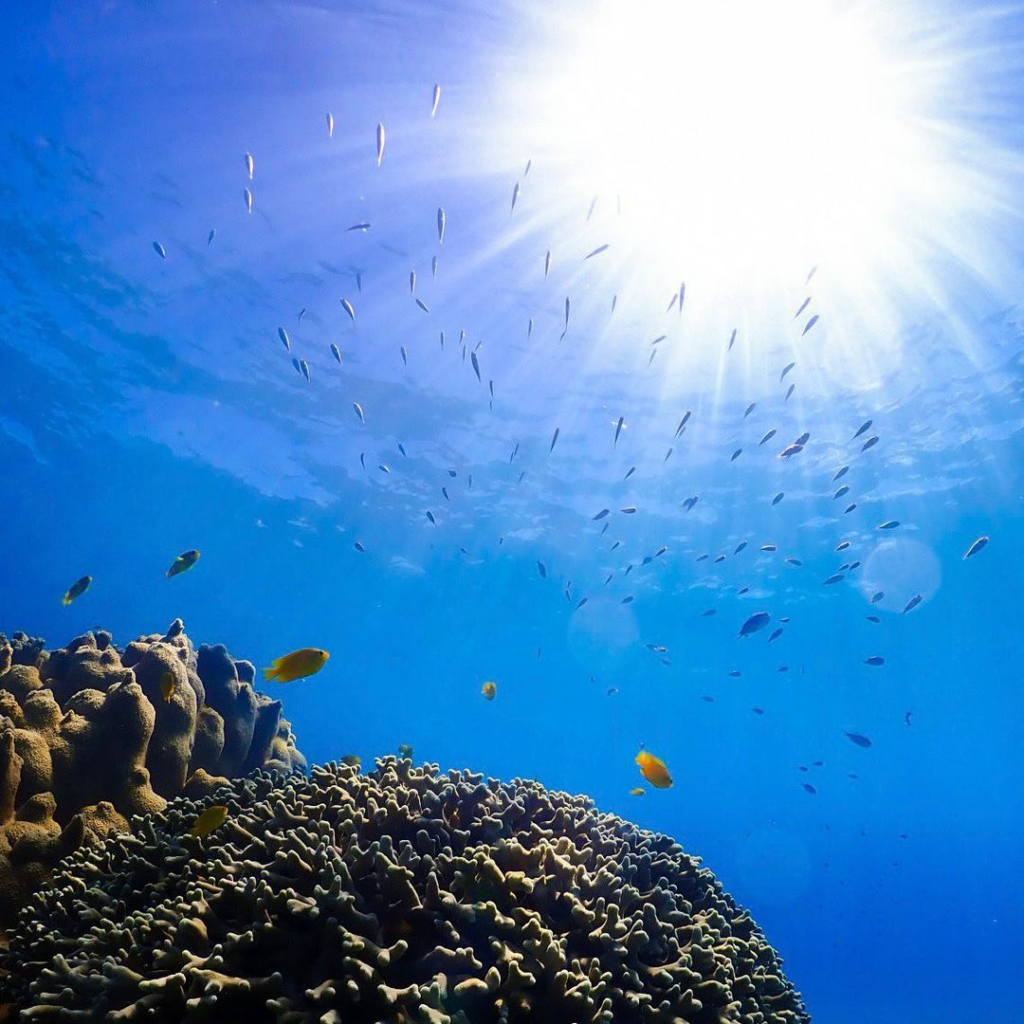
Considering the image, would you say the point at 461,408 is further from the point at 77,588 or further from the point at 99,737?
the point at 99,737

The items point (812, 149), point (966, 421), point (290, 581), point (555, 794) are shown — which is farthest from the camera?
point (290, 581)

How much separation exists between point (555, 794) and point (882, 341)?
25.2 metres

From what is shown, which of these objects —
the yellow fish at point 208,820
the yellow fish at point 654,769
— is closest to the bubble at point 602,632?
the yellow fish at point 654,769

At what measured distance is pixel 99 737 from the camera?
18.3ft

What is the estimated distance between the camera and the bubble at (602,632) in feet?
178

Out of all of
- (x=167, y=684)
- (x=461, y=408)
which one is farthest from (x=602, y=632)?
(x=167, y=684)

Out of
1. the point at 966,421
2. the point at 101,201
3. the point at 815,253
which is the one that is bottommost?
the point at 101,201

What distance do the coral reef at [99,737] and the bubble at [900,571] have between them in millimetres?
41125

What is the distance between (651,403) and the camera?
1111 inches

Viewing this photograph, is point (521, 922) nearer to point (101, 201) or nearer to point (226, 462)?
point (101, 201)

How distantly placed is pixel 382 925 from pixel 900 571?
47.7 m

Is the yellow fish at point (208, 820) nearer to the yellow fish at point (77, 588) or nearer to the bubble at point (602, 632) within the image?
the yellow fish at point (77, 588)

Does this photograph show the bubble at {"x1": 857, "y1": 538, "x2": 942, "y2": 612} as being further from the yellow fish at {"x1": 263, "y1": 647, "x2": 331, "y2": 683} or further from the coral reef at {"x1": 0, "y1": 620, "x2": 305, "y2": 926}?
the yellow fish at {"x1": 263, "y1": 647, "x2": 331, "y2": 683}

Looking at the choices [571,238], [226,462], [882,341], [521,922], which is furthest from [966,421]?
[226,462]
